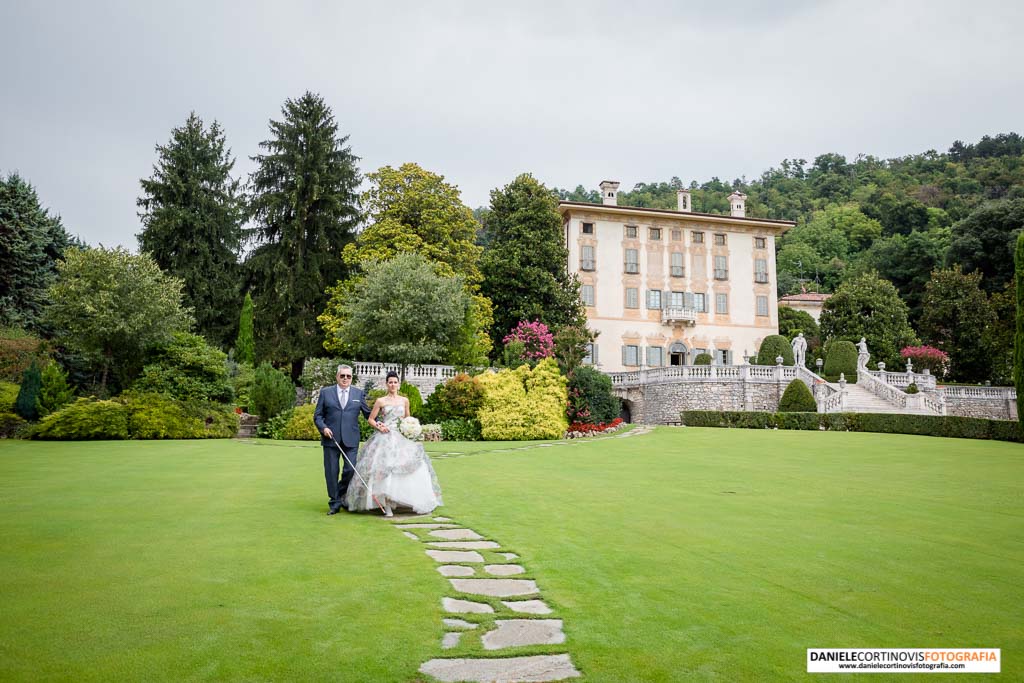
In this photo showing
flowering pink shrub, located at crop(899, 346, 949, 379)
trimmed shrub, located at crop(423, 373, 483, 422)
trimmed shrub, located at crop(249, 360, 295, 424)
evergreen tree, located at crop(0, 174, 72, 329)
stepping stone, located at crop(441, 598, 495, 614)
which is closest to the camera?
stepping stone, located at crop(441, 598, 495, 614)

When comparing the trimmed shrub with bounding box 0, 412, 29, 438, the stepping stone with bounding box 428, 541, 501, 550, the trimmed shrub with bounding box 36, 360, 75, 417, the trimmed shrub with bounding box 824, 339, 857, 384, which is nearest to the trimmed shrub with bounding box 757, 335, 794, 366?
the trimmed shrub with bounding box 824, 339, 857, 384

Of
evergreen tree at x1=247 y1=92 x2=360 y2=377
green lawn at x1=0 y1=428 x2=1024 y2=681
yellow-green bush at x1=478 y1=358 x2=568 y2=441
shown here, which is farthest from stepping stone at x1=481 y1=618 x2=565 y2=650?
evergreen tree at x1=247 y1=92 x2=360 y2=377

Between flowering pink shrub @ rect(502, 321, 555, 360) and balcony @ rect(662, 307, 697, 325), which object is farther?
balcony @ rect(662, 307, 697, 325)

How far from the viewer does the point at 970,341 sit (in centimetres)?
4369

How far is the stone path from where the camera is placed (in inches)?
140

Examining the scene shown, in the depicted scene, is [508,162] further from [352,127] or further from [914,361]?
[914,361]

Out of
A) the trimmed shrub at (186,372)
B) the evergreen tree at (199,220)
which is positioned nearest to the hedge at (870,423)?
the trimmed shrub at (186,372)

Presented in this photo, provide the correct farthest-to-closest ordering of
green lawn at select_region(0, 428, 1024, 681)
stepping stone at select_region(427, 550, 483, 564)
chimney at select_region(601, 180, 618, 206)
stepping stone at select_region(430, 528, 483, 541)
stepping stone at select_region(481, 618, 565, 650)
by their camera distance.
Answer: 1. chimney at select_region(601, 180, 618, 206)
2. stepping stone at select_region(430, 528, 483, 541)
3. stepping stone at select_region(427, 550, 483, 564)
4. stepping stone at select_region(481, 618, 565, 650)
5. green lawn at select_region(0, 428, 1024, 681)

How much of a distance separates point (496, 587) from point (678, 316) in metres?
41.3

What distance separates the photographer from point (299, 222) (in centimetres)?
3669

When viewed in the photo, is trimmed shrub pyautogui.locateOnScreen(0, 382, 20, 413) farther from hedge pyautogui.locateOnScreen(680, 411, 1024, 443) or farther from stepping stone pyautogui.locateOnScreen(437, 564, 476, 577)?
hedge pyautogui.locateOnScreen(680, 411, 1024, 443)

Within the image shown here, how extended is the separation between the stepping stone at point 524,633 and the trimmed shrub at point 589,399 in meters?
21.6

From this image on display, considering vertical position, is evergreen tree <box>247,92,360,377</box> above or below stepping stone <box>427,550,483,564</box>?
above

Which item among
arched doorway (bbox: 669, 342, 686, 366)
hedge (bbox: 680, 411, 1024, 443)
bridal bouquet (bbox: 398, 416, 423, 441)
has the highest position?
arched doorway (bbox: 669, 342, 686, 366)
